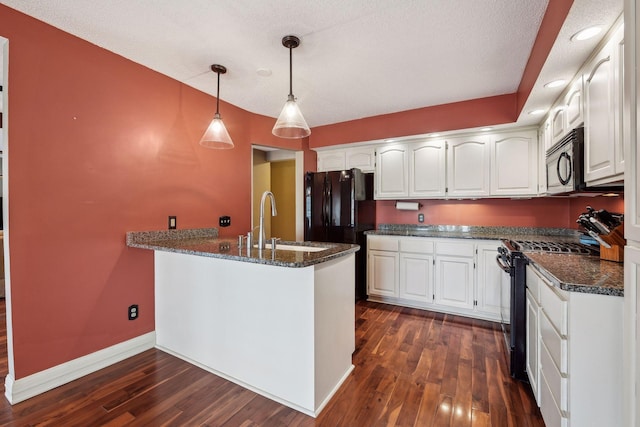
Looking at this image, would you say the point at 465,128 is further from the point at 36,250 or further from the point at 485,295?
the point at 36,250

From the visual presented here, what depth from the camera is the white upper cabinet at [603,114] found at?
138cm

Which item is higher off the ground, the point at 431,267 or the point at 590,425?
Result: the point at 431,267

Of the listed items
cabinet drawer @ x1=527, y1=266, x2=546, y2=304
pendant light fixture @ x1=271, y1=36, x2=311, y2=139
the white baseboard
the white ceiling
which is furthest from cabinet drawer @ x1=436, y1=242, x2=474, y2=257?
the white baseboard

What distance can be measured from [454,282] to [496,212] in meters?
1.05

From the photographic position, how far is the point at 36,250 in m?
1.87

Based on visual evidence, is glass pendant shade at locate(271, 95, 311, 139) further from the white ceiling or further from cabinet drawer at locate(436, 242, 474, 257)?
cabinet drawer at locate(436, 242, 474, 257)

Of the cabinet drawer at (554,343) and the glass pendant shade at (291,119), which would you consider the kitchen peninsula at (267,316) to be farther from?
the cabinet drawer at (554,343)

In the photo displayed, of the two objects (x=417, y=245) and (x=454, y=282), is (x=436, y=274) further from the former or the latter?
(x=417, y=245)

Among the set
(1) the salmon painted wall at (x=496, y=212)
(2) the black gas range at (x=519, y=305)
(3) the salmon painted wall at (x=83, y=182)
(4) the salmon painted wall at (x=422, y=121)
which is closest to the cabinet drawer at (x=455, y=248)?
(1) the salmon painted wall at (x=496, y=212)

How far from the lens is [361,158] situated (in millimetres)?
3936

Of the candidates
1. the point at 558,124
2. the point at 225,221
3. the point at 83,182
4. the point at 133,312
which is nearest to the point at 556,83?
the point at 558,124

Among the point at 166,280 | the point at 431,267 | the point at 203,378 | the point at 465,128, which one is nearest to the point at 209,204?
the point at 166,280

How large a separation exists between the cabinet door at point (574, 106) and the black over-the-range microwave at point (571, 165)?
0.12 m

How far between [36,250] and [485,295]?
3.83 metres
